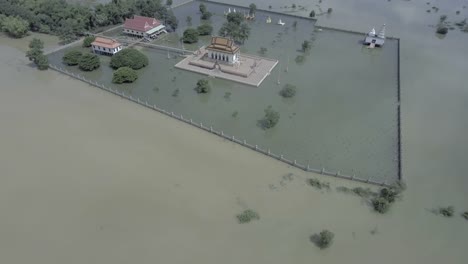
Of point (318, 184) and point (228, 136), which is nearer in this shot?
point (318, 184)

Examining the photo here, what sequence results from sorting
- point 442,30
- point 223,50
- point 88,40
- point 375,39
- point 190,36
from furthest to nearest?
1. point 442,30
2. point 190,36
3. point 375,39
4. point 88,40
5. point 223,50

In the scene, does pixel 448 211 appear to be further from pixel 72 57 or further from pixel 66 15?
pixel 66 15

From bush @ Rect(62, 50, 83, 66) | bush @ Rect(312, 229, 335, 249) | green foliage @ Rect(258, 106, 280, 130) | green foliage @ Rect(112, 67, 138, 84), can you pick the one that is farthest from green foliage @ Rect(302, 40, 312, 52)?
bush @ Rect(312, 229, 335, 249)

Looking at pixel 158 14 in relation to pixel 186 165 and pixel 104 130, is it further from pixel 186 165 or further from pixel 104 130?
pixel 186 165

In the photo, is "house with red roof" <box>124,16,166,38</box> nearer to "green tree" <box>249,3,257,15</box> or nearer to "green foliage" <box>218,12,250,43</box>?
"green foliage" <box>218,12,250,43</box>

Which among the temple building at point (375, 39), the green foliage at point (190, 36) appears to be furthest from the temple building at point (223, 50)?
the temple building at point (375, 39)

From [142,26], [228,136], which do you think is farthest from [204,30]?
[228,136]

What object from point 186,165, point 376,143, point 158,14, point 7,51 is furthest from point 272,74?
point 7,51
